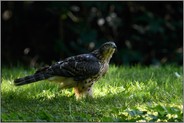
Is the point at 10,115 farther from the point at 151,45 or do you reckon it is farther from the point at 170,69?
the point at 151,45

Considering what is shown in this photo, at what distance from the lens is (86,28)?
1421 cm

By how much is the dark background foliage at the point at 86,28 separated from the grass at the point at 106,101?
16.4ft

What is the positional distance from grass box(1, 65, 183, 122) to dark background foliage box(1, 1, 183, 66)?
4.99m

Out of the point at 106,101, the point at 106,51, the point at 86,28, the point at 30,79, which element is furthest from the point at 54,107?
the point at 86,28

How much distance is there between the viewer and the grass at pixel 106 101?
668cm

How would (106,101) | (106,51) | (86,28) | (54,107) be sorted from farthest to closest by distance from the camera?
(86,28) → (106,51) → (106,101) → (54,107)

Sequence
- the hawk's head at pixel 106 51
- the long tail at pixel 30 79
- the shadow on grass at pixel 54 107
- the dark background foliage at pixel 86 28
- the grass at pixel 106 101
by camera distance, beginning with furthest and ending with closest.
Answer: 1. the dark background foliage at pixel 86 28
2. the hawk's head at pixel 106 51
3. the long tail at pixel 30 79
4. the shadow on grass at pixel 54 107
5. the grass at pixel 106 101

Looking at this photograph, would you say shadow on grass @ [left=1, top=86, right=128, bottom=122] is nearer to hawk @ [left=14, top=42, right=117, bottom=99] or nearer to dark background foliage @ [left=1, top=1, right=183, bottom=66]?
hawk @ [left=14, top=42, right=117, bottom=99]

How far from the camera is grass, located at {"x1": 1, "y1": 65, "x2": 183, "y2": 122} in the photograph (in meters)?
6.68

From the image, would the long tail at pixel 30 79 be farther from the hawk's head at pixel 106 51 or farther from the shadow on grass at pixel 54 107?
the hawk's head at pixel 106 51

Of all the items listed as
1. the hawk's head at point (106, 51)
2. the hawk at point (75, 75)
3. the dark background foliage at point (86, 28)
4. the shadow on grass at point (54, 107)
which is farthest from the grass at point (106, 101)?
the dark background foliage at point (86, 28)

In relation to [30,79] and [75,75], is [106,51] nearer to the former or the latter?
[75,75]

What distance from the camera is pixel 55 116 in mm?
6852

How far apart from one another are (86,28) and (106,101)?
22.2 feet
